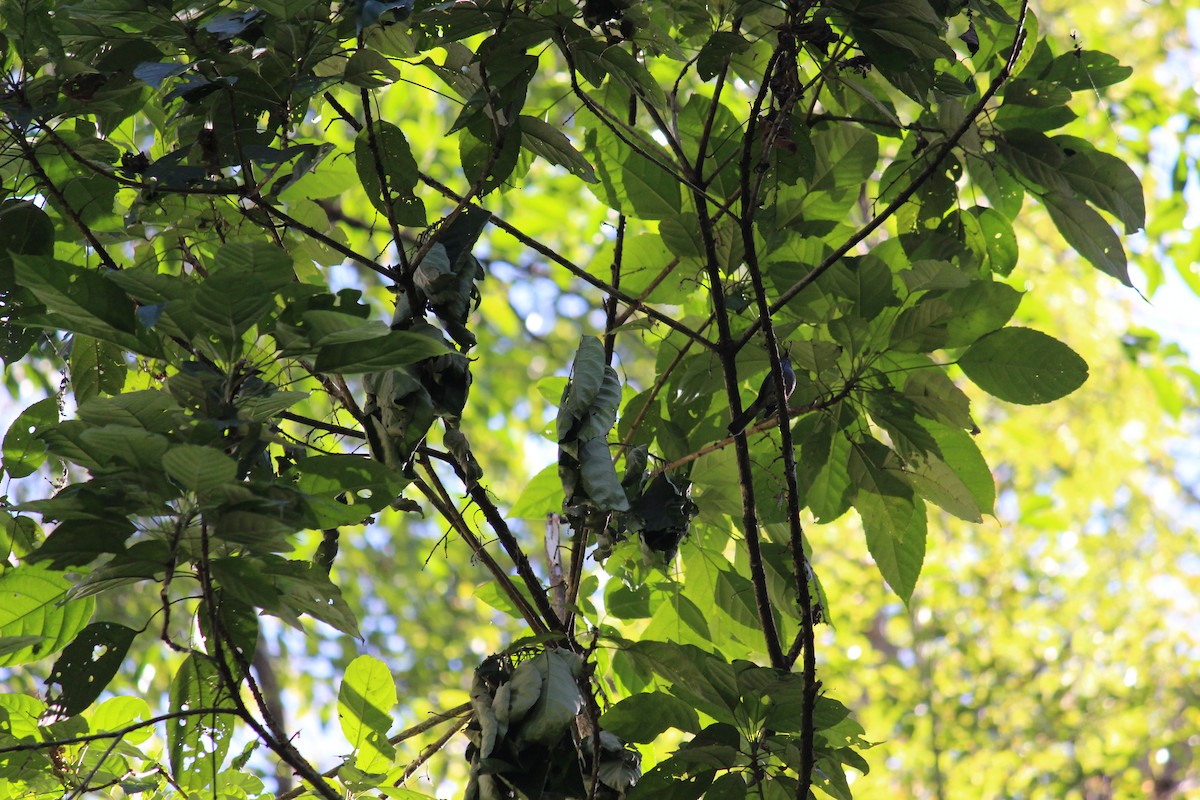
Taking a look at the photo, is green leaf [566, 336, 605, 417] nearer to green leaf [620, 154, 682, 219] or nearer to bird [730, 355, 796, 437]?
bird [730, 355, 796, 437]

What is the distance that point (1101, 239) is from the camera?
3.84 feet

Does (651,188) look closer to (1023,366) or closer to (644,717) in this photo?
(1023,366)

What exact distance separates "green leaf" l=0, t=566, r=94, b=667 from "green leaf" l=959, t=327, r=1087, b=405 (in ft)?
3.17

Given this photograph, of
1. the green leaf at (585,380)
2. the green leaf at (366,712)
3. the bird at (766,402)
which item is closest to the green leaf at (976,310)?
the bird at (766,402)

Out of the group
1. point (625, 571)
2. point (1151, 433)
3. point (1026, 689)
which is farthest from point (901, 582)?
point (1151, 433)

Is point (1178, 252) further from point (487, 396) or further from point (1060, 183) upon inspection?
point (487, 396)

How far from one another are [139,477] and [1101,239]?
1.03 meters

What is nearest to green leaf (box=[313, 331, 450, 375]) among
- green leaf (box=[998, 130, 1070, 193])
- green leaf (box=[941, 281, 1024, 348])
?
green leaf (box=[941, 281, 1024, 348])

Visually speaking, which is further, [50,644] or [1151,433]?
[1151,433]

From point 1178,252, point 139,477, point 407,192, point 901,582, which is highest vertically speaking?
point 1178,252

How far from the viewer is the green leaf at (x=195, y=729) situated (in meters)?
0.95

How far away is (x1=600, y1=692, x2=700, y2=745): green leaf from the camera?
994 mm

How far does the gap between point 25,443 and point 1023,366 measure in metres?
1.08

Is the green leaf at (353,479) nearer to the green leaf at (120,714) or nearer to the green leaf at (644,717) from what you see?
the green leaf at (644,717)
